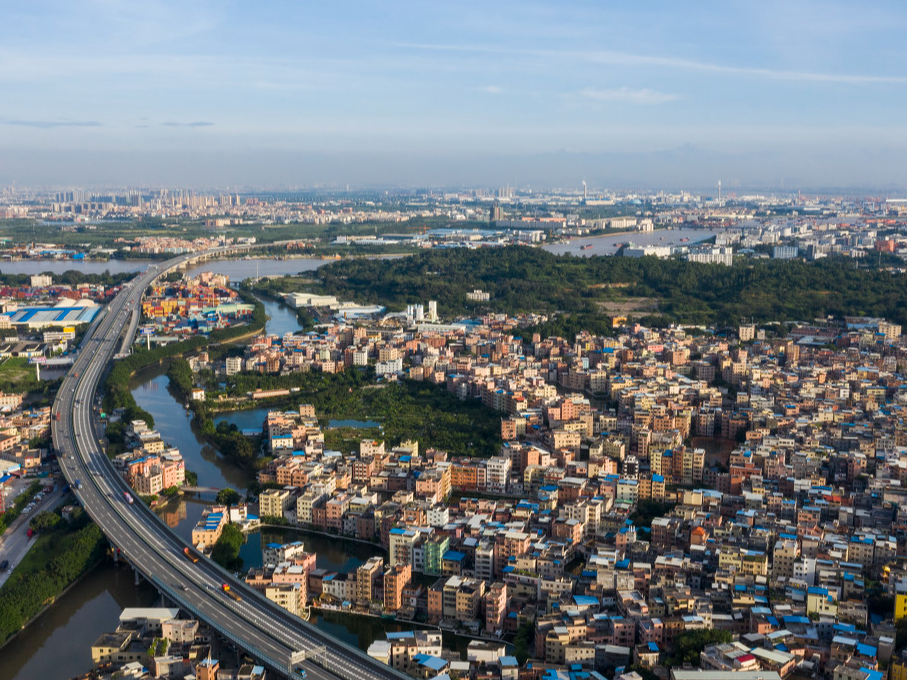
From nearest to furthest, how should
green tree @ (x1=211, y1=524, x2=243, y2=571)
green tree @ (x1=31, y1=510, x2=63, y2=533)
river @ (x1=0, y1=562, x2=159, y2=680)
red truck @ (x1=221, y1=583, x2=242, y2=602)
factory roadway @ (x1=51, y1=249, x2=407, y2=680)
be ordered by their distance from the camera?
factory roadway @ (x1=51, y1=249, x2=407, y2=680) < river @ (x1=0, y1=562, x2=159, y2=680) < red truck @ (x1=221, y1=583, x2=242, y2=602) < green tree @ (x1=211, y1=524, x2=243, y2=571) < green tree @ (x1=31, y1=510, x2=63, y2=533)

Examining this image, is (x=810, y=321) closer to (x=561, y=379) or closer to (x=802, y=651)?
(x=561, y=379)

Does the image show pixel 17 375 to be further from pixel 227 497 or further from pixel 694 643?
pixel 694 643

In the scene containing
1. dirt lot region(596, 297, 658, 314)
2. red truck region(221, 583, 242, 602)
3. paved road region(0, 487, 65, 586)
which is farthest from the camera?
dirt lot region(596, 297, 658, 314)

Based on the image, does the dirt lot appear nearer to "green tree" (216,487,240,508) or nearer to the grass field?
the grass field

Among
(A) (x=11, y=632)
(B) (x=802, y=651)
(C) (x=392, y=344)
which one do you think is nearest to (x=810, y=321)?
(C) (x=392, y=344)

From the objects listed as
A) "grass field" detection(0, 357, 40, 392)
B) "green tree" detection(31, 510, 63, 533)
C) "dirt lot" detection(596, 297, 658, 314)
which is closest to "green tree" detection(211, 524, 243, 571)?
"green tree" detection(31, 510, 63, 533)

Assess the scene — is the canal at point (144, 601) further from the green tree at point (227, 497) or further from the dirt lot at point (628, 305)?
the dirt lot at point (628, 305)
